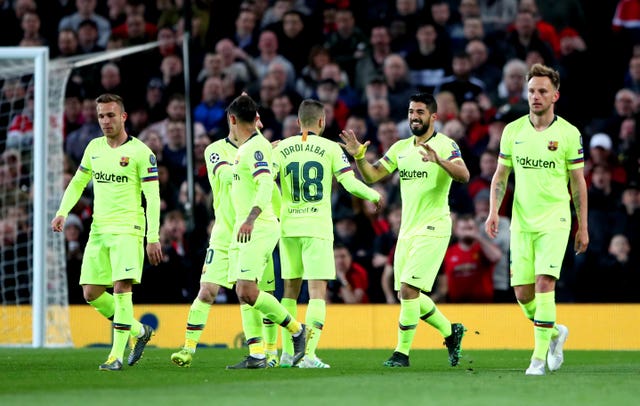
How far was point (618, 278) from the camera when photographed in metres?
15.9

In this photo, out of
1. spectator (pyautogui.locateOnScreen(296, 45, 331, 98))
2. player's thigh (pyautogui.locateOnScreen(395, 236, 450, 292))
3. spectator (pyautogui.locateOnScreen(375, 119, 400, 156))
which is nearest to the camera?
player's thigh (pyautogui.locateOnScreen(395, 236, 450, 292))

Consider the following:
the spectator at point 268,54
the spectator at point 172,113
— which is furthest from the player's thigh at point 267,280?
the spectator at point 268,54

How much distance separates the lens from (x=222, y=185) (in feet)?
36.7

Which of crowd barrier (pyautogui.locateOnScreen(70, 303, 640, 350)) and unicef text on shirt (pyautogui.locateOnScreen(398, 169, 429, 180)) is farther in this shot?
crowd barrier (pyautogui.locateOnScreen(70, 303, 640, 350))

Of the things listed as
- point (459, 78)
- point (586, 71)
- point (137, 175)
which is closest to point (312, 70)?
point (459, 78)

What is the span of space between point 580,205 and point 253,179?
108 inches

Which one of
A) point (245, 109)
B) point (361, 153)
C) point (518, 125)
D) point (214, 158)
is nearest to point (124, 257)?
point (214, 158)

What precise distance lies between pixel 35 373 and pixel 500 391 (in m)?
4.29

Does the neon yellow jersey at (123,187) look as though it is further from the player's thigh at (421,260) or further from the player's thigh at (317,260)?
the player's thigh at (421,260)

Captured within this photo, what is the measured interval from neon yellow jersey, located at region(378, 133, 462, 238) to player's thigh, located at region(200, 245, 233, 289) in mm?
1661

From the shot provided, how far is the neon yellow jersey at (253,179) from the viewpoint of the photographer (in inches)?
392

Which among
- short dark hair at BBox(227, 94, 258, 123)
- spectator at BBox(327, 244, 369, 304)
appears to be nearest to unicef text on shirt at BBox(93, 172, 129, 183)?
short dark hair at BBox(227, 94, 258, 123)

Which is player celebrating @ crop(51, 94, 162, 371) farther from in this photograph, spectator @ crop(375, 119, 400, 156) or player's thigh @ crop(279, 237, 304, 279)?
spectator @ crop(375, 119, 400, 156)

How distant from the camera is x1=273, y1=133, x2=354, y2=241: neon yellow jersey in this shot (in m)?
10.8
